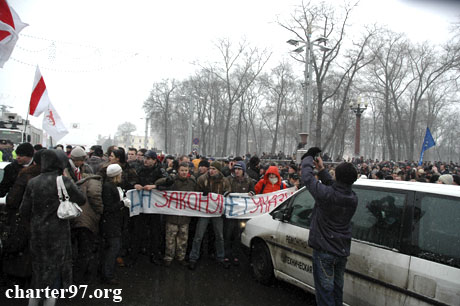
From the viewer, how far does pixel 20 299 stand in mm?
4043

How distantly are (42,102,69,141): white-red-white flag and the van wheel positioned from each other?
25.4 feet

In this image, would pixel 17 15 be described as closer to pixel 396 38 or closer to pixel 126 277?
pixel 126 277

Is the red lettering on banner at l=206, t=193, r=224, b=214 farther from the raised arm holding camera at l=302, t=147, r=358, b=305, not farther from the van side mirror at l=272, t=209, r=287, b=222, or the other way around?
the raised arm holding camera at l=302, t=147, r=358, b=305

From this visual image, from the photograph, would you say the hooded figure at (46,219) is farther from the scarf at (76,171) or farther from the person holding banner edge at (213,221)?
the person holding banner edge at (213,221)

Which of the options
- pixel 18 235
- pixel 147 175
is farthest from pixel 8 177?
pixel 147 175

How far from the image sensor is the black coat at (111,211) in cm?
452

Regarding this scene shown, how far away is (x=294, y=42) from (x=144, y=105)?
37.6m

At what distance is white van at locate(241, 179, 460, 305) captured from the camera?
2.87m

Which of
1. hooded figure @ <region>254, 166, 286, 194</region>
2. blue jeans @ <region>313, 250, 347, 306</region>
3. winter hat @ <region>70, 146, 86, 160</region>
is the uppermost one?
winter hat @ <region>70, 146, 86, 160</region>

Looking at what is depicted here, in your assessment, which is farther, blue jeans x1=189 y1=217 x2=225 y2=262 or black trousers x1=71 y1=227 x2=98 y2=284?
blue jeans x1=189 y1=217 x2=225 y2=262

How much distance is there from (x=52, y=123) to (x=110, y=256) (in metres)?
6.94

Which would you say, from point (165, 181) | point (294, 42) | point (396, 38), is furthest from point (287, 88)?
point (165, 181)

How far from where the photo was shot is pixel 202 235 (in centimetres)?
567

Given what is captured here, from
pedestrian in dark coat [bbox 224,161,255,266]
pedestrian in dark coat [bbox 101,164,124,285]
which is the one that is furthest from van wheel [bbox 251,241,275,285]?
pedestrian in dark coat [bbox 101,164,124,285]
